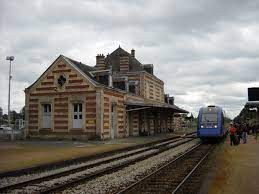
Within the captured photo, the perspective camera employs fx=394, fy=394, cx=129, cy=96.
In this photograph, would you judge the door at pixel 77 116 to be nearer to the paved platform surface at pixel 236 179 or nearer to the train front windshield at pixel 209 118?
the train front windshield at pixel 209 118

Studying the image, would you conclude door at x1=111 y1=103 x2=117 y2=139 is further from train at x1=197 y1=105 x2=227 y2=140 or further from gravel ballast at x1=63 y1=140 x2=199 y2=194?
gravel ballast at x1=63 y1=140 x2=199 y2=194

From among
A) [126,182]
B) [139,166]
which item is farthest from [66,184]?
[139,166]

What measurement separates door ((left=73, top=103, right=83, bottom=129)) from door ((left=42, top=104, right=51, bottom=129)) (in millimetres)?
2543

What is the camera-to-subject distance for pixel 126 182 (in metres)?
11.3

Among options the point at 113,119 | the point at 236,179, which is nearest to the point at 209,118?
Result: the point at 113,119

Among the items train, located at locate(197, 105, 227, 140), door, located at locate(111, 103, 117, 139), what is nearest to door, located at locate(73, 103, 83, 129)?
door, located at locate(111, 103, 117, 139)

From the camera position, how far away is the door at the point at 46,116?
32.2 metres

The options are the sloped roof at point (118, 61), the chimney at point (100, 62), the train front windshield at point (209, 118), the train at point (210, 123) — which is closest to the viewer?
the train at point (210, 123)

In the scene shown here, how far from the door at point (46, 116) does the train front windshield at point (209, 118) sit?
12370 mm

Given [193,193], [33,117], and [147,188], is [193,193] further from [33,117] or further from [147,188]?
[33,117]

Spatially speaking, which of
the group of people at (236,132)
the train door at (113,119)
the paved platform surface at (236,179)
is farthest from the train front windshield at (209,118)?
the paved platform surface at (236,179)

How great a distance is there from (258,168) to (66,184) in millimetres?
6518

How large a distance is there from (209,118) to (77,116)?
10.2 meters

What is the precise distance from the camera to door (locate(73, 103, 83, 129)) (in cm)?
3077
